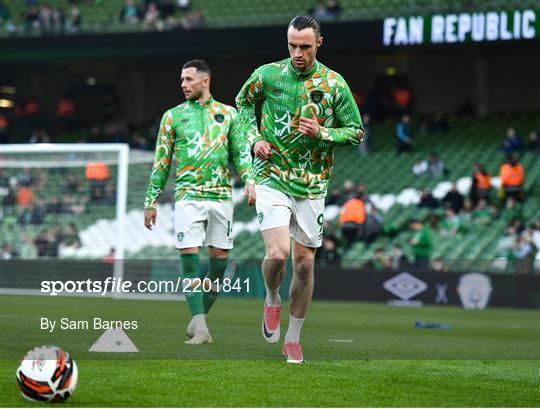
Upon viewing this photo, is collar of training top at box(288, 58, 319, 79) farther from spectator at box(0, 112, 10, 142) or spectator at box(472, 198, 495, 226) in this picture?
spectator at box(0, 112, 10, 142)

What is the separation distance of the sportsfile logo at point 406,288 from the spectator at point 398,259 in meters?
0.25

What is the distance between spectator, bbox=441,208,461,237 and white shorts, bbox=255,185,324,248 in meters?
17.2

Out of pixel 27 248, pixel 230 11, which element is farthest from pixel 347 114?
pixel 230 11

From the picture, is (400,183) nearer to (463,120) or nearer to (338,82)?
(463,120)

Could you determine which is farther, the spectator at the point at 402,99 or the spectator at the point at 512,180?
the spectator at the point at 402,99

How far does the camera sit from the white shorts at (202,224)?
1066 centimetres

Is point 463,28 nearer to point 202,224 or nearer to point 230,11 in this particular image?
point 230,11

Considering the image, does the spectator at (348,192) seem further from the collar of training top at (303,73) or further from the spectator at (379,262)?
the collar of training top at (303,73)

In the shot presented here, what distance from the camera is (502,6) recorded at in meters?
28.4

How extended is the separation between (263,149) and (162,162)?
228 cm

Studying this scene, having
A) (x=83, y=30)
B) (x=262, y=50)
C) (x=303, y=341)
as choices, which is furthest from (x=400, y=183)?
(x=303, y=341)

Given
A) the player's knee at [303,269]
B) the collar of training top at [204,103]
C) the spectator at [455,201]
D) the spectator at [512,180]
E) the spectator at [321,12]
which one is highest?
the spectator at [321,12]

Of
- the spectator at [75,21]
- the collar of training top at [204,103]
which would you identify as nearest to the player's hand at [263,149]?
the collar of training top at [204,103]

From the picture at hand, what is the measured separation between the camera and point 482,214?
1030 inches
